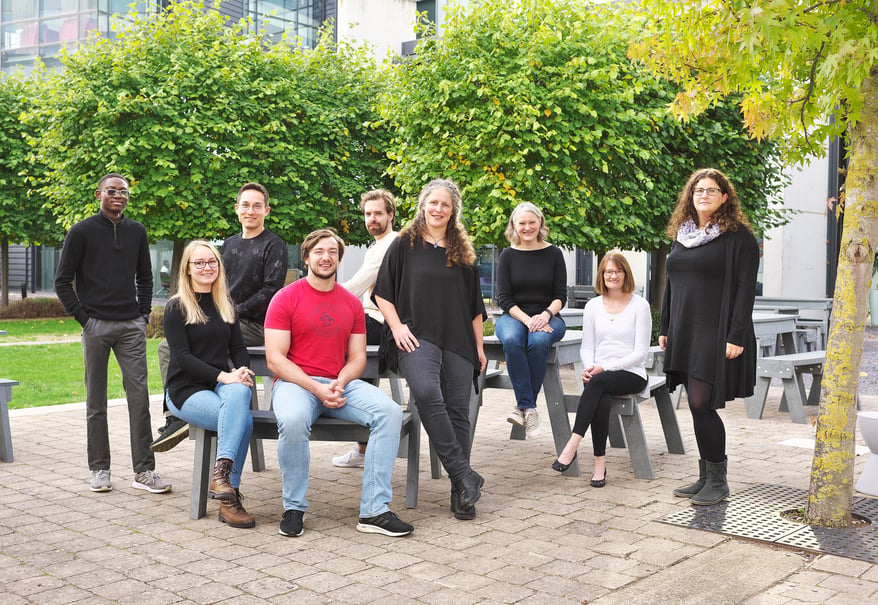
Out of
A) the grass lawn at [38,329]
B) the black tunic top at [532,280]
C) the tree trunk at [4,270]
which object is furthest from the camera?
the tree trunk at [4,270]

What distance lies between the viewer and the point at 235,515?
16.6ft

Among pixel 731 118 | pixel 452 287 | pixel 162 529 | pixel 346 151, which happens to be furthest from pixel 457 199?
pixel 346 151

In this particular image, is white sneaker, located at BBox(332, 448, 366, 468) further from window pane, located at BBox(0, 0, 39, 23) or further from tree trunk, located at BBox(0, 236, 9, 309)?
window pane, located at BBox(0, 0, 39, 23)

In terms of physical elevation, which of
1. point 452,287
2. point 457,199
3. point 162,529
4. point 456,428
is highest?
point 457,199

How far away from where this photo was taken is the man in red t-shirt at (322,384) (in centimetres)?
495

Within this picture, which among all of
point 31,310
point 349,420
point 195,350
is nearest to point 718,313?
point 349,420

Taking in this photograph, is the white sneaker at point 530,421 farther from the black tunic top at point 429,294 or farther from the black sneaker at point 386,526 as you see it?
the black sneaker at point 386,526

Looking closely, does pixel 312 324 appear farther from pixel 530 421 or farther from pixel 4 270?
pixel 4 270

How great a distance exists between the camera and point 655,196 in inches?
548

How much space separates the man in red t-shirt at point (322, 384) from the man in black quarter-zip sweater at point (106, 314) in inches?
45.4

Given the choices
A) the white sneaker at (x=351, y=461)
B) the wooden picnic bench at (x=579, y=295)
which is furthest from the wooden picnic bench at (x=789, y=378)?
the wooden picnic bench at (x=579, y=295)

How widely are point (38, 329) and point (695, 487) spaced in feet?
59.2

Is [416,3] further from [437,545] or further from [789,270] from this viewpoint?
[437,545]

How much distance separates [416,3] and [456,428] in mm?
29360
